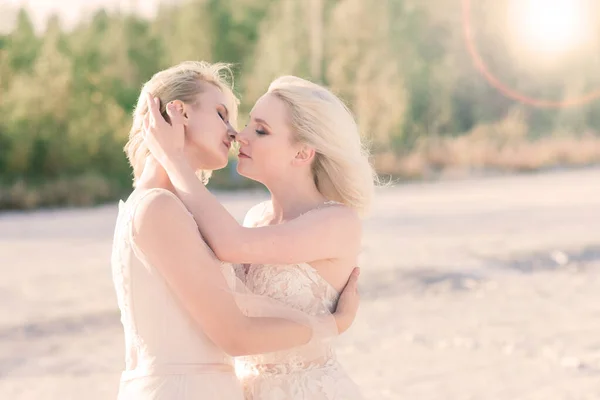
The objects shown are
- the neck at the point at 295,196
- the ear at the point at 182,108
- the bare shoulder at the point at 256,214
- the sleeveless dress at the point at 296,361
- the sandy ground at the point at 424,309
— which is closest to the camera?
the ear at the point at 182,108

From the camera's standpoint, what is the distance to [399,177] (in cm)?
2339

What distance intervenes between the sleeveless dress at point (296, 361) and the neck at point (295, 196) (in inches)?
10.0

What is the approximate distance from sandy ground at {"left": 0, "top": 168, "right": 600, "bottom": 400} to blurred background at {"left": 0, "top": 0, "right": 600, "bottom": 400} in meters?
0.03

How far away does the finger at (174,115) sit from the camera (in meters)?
3.06

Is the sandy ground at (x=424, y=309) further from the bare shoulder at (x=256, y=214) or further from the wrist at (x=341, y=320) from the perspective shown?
the wrist at (x=341, y=320)

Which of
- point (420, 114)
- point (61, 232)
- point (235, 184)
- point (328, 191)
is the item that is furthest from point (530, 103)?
point (328, 191)

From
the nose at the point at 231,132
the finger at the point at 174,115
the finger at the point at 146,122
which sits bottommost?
the nose at the point at 231,132

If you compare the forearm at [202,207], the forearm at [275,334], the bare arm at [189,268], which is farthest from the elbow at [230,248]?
the forearm at [275,334]

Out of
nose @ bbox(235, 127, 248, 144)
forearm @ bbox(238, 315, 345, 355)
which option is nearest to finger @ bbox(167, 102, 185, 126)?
nose @ bbox(235, 127, 248, 144)

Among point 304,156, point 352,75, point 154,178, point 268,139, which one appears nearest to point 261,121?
point 268,139

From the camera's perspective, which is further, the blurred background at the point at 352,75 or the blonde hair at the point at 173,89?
the blurred background at the point at 352,75

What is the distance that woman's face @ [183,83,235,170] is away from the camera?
Result: 314 cm

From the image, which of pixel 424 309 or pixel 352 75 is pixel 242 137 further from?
pixel 352 75

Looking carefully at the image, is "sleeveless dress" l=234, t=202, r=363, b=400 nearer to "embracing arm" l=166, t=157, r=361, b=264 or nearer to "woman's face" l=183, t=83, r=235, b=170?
"embracing arm" l=166, t=157, r=361, b=264
